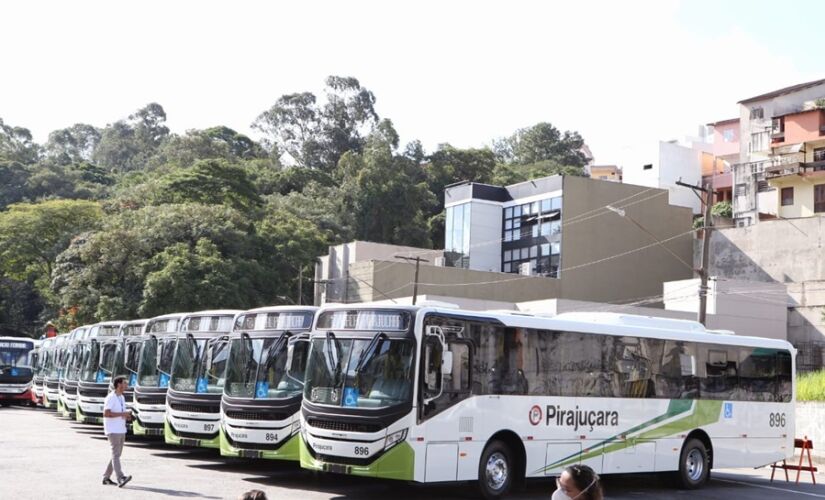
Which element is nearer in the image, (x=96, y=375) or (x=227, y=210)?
(x=96, y=375)

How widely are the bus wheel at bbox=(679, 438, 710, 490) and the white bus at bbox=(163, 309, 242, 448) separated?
8.75 metres

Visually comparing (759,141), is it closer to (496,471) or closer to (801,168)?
(801,168)

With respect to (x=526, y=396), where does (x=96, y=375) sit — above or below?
below

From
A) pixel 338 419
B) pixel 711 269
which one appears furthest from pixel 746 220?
pixel 338 419

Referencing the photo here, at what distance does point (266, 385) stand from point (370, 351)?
318 centimetres

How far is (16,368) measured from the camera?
43219 mm

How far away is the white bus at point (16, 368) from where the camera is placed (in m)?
42.9

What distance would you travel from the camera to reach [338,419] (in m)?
14.8

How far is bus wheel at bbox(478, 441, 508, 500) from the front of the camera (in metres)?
15.6

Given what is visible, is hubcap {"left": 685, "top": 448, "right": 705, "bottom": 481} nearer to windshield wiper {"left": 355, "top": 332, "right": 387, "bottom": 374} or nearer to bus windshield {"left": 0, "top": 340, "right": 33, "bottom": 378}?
windshield wiper {"left": 355, "top": 332, "right": 387, "bottom": 374}

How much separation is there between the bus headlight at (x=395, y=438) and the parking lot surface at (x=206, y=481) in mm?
1697

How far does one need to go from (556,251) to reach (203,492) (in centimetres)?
4565

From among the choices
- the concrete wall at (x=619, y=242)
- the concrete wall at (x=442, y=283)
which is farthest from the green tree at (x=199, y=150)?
the concrete wall at (x=619, y=242)

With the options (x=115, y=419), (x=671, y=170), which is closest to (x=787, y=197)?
(x=671, y=170)
